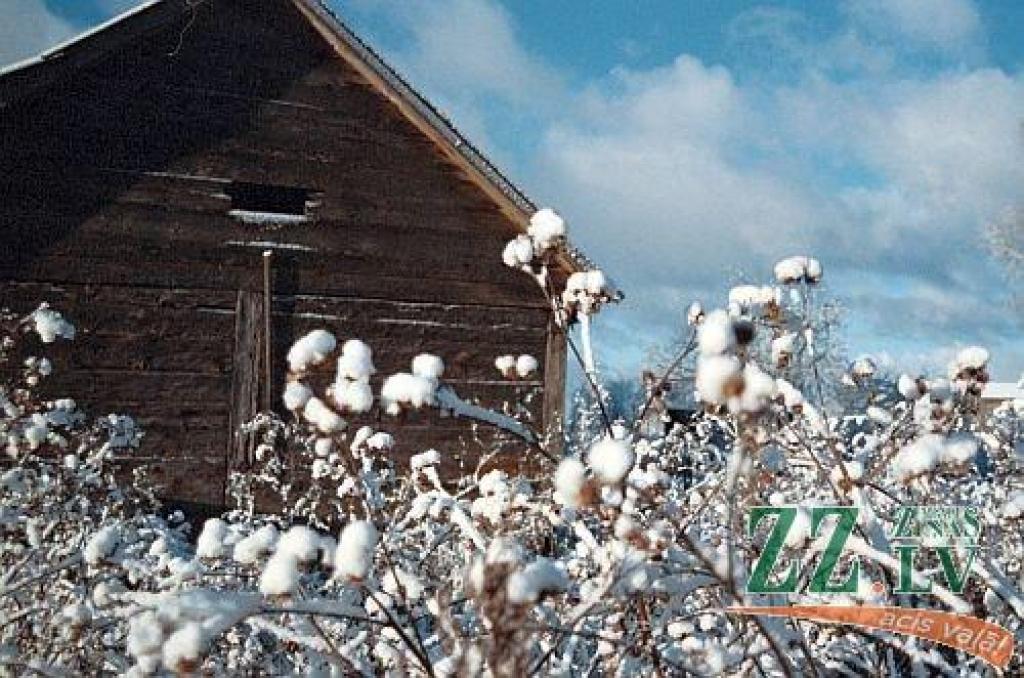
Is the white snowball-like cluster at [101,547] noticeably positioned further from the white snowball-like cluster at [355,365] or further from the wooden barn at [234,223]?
the wooden barn at [234,223]

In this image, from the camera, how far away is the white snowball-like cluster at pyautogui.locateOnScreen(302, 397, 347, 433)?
6.84 feet

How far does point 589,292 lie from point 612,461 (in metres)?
1.29

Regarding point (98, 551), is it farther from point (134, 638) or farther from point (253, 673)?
point (134, 638)

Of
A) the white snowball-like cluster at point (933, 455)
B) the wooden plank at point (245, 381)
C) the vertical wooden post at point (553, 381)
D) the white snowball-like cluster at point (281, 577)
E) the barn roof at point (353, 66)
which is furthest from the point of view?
the vertical wooden post at point (553, 381)

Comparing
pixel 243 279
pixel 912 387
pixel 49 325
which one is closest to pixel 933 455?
pixel 912 387

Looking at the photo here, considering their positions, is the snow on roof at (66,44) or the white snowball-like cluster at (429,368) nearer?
the white snowball-like cluster at (429,368)

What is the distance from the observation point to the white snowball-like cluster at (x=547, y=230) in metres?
2.71

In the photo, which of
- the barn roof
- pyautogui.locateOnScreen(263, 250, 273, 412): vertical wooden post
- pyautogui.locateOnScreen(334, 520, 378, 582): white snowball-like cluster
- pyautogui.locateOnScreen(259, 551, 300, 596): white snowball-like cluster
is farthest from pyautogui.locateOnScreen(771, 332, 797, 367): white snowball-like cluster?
pyautogui.locateOnScreen(263, 250, 273, 412): vertical wooden post

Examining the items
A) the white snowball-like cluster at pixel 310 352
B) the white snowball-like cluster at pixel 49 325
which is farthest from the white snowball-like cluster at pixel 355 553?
the white snowball-like cluster at pixel 49 325

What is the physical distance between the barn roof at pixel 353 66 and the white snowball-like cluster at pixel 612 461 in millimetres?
7525

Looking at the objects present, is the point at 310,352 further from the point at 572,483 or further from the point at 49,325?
the point at 49,325

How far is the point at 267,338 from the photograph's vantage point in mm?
9117

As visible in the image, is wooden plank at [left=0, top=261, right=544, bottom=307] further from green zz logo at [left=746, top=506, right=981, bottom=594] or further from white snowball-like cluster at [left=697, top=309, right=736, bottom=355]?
white snowball-like cluster at [left=697, top=309, right=736, bottom=355]

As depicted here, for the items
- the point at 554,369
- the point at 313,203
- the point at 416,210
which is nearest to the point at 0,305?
the point at 313,203
